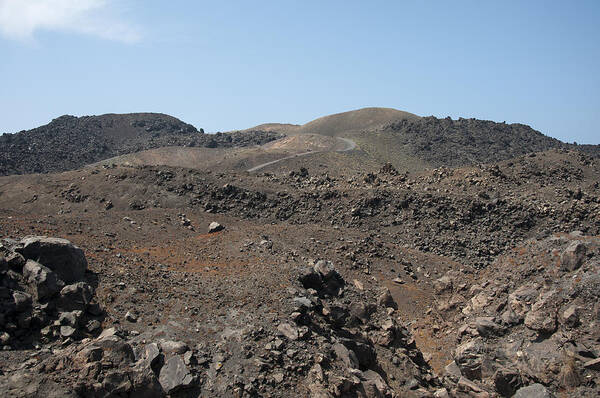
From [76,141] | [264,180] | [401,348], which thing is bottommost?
[401,348]

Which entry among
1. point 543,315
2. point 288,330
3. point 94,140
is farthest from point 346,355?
point 94,140

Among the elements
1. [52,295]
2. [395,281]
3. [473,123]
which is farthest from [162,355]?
[473,123]

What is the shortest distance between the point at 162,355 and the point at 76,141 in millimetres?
79890

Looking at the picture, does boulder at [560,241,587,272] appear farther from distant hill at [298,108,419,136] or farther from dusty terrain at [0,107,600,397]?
distant hill at [298,108,419,136]

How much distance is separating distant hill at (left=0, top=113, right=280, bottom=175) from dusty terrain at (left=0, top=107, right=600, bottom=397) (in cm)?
4562

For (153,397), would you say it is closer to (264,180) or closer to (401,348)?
(401,348)

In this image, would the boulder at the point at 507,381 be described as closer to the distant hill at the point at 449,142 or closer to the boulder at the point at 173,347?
the boulder at the point at 173,347

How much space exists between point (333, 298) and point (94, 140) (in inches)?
3122

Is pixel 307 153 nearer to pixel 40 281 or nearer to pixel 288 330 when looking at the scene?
pixel 288 330

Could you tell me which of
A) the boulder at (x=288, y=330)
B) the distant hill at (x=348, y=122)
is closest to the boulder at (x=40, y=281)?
the boulder at (x=288, y=330)

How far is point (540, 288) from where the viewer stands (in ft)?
50.1

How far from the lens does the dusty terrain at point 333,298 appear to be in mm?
10484

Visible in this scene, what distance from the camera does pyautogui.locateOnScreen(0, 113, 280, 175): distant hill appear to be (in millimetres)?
68625

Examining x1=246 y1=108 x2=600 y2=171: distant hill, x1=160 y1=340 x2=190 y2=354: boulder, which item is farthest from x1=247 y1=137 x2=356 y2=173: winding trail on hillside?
x1=160 y1=340 x2=190 y2=354: boulder
